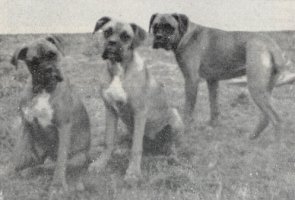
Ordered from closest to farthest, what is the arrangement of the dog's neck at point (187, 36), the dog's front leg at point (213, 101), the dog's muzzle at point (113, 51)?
the dog's muzzle at point (113, 51)
the dog's neck at point (187, 36)
the dog's front leg at point (213, 101)

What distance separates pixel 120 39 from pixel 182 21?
5.81 feet

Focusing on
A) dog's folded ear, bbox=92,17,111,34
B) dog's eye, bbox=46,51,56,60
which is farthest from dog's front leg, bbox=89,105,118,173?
dog's eye, bbox=46,51,56,60

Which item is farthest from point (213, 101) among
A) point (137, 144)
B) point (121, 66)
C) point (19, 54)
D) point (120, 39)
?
point (19, 54)

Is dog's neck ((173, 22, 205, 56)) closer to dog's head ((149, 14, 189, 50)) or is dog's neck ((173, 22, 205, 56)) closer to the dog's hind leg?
dog's head ((149, 14, 189, 50))

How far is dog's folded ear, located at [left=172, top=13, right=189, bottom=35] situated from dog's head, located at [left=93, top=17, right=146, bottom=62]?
1412 mm

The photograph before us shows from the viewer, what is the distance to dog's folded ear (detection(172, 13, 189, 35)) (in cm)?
637

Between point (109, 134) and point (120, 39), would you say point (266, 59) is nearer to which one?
point (120, 39)

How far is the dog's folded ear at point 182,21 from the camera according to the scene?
6371 mm

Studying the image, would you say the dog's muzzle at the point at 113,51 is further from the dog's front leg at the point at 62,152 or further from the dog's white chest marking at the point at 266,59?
the dog's white chest marking at the point at 266,59

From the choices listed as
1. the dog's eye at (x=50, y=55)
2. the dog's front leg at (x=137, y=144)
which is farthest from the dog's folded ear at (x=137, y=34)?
the dog's eye at (x=50, y=55)

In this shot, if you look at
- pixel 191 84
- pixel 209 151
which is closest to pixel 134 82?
pixel 209 151

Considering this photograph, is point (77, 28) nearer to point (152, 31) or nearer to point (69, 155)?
point (152, 31)

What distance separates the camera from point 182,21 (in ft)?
21.1

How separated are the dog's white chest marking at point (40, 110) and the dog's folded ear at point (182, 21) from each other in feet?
8.44
